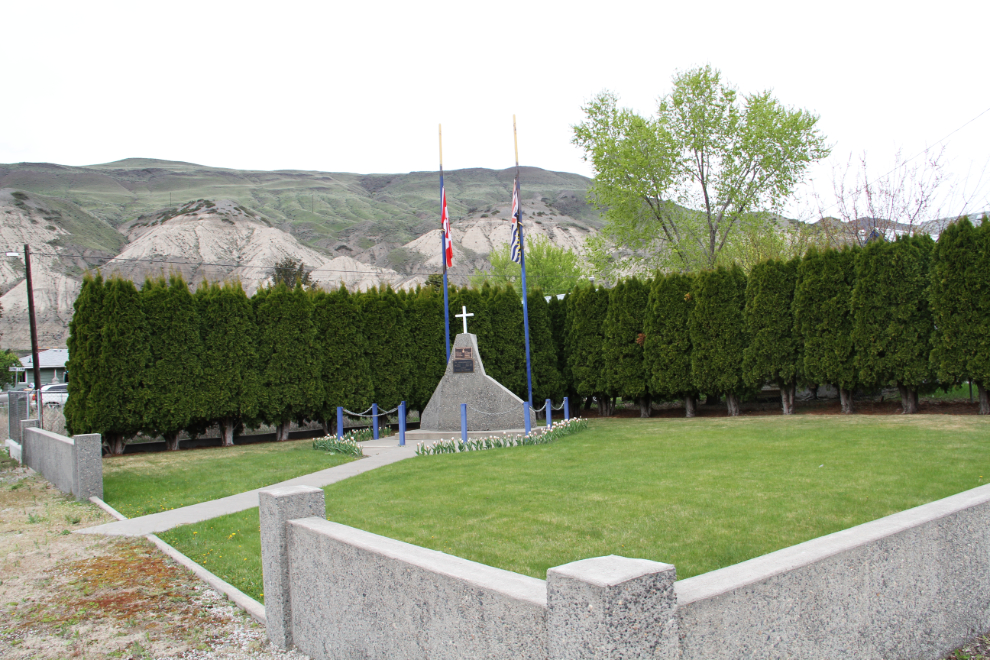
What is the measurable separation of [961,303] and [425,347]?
39.6 ft

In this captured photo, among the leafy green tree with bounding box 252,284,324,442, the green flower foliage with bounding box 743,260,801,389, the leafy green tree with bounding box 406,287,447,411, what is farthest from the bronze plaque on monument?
the green flower foliage with bounding box 743,260,801,389

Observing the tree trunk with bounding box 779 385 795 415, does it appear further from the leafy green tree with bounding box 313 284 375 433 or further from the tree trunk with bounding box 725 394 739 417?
the leafy green tree with bounding box 313 284 375 433

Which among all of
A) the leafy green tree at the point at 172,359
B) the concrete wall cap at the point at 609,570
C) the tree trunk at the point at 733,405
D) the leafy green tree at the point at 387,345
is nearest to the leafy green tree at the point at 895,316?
the tree trunk at the point at 733,405

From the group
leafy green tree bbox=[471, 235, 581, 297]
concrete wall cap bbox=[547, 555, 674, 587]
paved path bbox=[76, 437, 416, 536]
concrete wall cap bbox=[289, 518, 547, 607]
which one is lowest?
paved path bbox=[76, 437, 416, 536]

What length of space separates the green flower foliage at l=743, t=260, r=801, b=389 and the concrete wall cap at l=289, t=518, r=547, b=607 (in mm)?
13969

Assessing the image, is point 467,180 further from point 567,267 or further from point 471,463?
point 471,463

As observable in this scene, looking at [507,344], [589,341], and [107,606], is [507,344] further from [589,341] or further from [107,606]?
[107,606]

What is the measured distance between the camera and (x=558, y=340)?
765 inches

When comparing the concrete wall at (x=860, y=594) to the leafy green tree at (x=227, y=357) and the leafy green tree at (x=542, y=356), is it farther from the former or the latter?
the leafy green tree at (x=542, y=356)

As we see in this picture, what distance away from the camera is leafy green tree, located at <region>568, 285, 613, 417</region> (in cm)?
1827

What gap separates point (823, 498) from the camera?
656 centimetres

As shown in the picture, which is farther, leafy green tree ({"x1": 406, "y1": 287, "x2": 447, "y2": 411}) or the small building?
the small building

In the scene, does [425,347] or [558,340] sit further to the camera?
[558,340]

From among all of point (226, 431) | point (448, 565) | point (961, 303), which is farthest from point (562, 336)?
point (448, 565)
